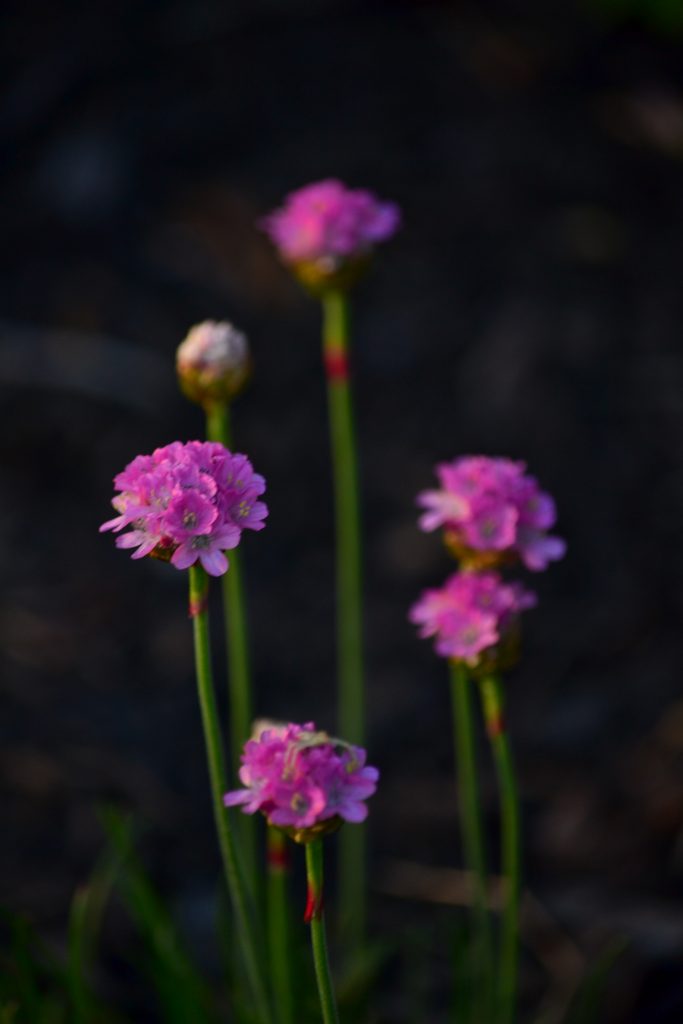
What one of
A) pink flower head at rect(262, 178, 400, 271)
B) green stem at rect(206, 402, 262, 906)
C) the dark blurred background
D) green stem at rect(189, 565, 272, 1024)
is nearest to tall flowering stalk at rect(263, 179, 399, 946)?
pink flower head at rect(262, 178, 400, 271)

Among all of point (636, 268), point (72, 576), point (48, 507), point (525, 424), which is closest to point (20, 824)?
point (72, 576)

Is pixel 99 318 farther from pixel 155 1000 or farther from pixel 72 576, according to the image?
pixel 155 1000

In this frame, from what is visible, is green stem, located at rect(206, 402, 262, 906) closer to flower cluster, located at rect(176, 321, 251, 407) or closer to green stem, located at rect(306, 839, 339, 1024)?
flower cluster, located at rect(176, 321, 251, 407)

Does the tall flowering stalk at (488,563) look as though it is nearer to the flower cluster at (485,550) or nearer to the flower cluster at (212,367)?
the flower cluster at (485,550)

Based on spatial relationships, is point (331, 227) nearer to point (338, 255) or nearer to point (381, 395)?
point (338, 255)

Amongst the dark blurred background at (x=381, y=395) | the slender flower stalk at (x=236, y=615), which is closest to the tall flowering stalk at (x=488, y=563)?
the slender flower stalk at (x=236, y=615)

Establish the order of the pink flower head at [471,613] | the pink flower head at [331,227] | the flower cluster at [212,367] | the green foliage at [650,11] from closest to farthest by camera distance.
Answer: the pink flower head at [471,613] → the flower cluster at [212,367] → the pink flower head at [331,227] → the green foliage at [650,11]
